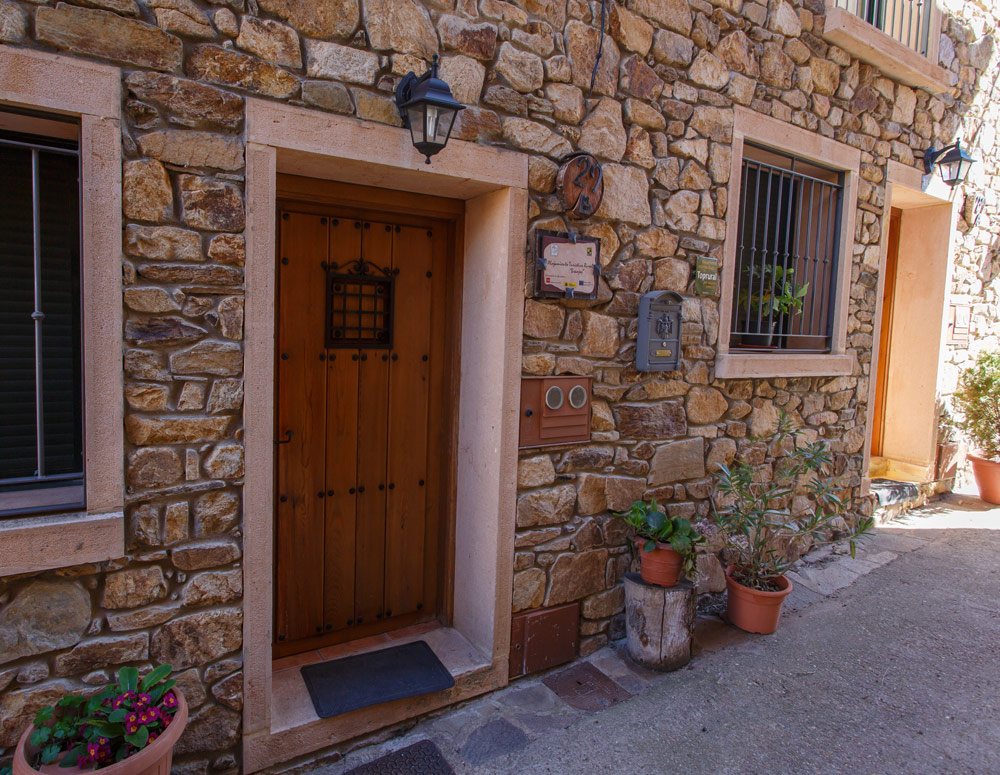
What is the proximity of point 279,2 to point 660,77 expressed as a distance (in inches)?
78.1

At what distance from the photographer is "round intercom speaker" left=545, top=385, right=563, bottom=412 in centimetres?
310

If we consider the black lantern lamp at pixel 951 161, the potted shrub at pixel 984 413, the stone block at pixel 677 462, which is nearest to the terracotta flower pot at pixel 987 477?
the potted shrub at pixel 984 413

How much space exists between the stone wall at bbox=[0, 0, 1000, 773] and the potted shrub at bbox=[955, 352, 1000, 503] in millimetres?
2292

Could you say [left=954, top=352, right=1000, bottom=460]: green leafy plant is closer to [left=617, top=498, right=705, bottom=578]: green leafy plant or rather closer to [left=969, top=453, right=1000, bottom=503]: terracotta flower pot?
[left=969, top=453, right=1000, bottom=503]: terracotta flower pot

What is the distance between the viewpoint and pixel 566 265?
3.06 m

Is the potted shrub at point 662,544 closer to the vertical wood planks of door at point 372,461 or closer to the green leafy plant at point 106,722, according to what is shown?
the vertical wood planks of door at point 372,461

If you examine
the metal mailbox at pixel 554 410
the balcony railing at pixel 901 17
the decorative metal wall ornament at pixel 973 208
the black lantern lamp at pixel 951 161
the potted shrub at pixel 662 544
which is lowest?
the potted shrub at pixel 662 544

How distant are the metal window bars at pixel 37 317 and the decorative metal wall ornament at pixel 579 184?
1.91 m

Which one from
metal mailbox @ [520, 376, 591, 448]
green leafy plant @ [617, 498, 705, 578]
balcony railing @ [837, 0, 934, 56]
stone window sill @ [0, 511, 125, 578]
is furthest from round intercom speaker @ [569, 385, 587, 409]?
balcony railing @ [837, 0, 934, 56]

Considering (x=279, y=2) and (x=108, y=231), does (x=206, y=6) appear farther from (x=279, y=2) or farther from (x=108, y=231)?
(x=108, y=231)

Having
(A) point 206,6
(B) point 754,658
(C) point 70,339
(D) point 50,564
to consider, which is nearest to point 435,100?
(A) point 206,6

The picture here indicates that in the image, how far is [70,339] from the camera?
2307 millimetres

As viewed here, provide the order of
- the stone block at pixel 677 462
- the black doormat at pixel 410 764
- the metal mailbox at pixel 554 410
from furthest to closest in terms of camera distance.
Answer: the stone block at pixel 677 462 → the metal mailbox at pixel 554 410 → the black doormat at pixel 410 764

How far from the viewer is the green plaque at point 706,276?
367 cm
